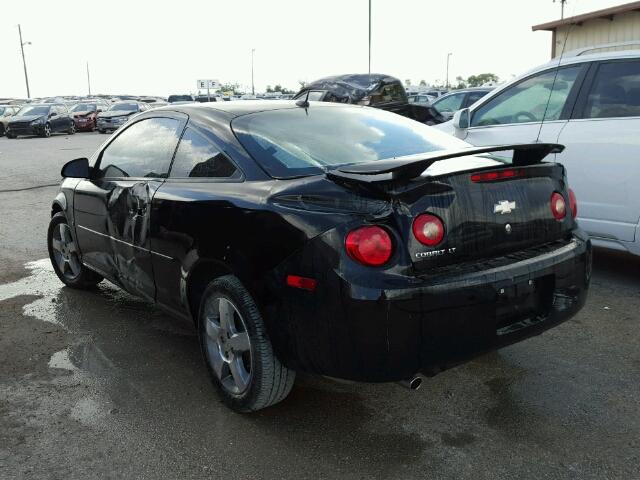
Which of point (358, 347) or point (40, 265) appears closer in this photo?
point (358, 347)

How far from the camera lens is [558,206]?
3.14 meters

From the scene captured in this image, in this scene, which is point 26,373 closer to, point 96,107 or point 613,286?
point 613,286

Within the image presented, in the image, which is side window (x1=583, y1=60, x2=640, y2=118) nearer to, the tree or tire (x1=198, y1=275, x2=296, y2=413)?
tire (x1=198, y1=275, x2=296, y2=413)

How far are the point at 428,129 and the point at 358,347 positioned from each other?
1854 millimetres

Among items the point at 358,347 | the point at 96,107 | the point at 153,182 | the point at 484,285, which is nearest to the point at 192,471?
the point at 358,347

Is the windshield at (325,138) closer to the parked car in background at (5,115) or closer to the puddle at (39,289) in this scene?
the puddle at (39,289)

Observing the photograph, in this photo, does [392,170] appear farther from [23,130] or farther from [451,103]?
[23,130]

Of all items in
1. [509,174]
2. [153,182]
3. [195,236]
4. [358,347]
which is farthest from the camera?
[153,182]

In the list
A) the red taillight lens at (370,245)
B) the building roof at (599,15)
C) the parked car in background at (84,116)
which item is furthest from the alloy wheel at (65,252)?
the parked car in background at (84,116)

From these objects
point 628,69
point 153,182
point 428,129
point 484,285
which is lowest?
point 484,285

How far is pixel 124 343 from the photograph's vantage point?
4.13m

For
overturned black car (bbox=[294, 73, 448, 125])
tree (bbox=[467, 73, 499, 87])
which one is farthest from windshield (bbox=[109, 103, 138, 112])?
tree (bbox=[467, 73, 499, 87])

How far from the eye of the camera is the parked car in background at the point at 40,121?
1138 inches

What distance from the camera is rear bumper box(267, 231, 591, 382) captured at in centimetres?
253
